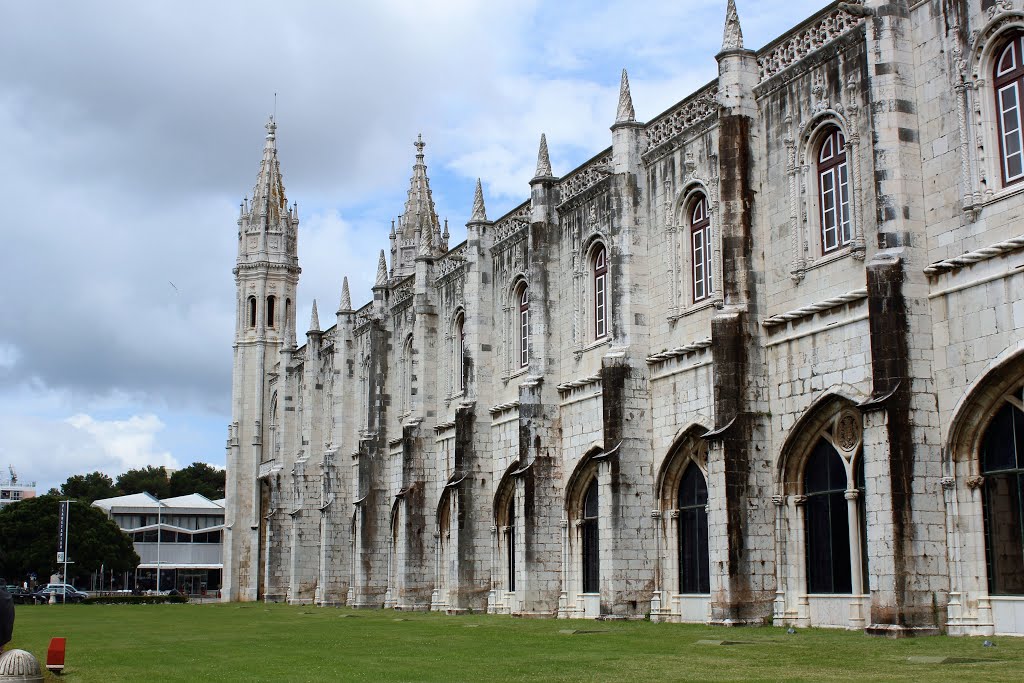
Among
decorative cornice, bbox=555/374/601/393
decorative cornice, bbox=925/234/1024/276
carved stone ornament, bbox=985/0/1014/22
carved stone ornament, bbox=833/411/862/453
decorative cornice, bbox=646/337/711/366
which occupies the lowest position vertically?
carved stone ornament, bbox=833/411/862/453

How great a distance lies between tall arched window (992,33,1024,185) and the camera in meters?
17.9

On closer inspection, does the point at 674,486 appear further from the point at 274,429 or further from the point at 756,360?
the point at 274,429

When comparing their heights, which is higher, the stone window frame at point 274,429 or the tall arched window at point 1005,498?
the stone window frame at point 274,429

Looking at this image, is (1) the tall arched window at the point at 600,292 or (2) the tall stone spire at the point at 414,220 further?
(2) the tall stone spire at the point at 414,220

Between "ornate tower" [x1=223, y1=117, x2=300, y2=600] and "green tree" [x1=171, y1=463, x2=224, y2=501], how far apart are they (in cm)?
6134

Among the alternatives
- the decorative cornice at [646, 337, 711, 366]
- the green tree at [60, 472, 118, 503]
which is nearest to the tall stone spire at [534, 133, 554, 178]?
the decorative cornice at [646, 337, 711, 366]

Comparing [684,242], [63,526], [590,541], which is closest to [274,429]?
[63,526]

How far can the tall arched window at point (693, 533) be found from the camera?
82.2 ft

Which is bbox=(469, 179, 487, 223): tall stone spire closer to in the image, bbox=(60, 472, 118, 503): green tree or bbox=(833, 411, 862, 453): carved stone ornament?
bbox=(833, 411, 862, 453): carved stone ornament

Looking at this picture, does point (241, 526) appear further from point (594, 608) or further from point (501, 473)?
point (594, 608)

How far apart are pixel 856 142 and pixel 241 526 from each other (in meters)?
50.5

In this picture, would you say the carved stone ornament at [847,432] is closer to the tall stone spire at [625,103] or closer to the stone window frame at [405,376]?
the tall stone spire at [625,103]

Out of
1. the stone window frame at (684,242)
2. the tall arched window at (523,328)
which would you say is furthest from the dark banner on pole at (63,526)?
the stone window frame at (684,242)

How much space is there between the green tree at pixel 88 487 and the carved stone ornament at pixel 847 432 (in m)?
104
